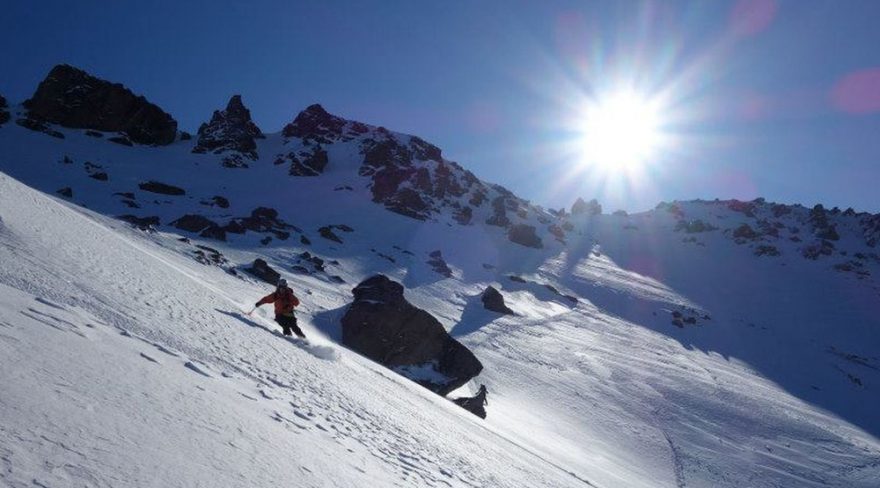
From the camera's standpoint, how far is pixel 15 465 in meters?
2.89

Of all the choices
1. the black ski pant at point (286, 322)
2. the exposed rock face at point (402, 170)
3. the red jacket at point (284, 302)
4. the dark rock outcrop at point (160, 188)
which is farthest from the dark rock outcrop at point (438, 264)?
the black ski pant at point (286, 322)

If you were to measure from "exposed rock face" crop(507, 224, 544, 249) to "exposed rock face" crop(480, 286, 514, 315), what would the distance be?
110 feet

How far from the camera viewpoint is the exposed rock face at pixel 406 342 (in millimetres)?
22719

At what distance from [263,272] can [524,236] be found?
2115 inches

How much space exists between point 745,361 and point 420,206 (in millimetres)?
43782

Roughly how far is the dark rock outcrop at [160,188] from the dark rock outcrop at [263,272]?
89.1 feet

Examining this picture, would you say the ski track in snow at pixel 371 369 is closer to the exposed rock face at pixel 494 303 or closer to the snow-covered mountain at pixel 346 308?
the snow-covered mountain at pixel 346 308

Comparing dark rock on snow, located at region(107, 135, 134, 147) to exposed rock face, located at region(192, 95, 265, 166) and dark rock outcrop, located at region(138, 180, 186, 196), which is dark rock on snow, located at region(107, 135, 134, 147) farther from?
dark rock outcrop, located at region(138, 180, 186, 196)

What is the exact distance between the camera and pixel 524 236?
254ft

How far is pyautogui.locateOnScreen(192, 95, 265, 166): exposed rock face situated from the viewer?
256ft

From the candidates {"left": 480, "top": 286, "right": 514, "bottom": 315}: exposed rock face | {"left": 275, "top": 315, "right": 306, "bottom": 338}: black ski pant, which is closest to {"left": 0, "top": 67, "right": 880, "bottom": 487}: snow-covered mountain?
{"left": 275, "top": 315, "right": 306, "bottom": 338}: black ski pant

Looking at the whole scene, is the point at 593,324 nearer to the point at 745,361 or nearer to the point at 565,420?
the point at 745,361

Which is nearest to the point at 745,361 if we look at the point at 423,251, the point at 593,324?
the point at 593,324

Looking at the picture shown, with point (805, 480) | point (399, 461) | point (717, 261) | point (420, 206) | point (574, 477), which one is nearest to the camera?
point (399, 461)
